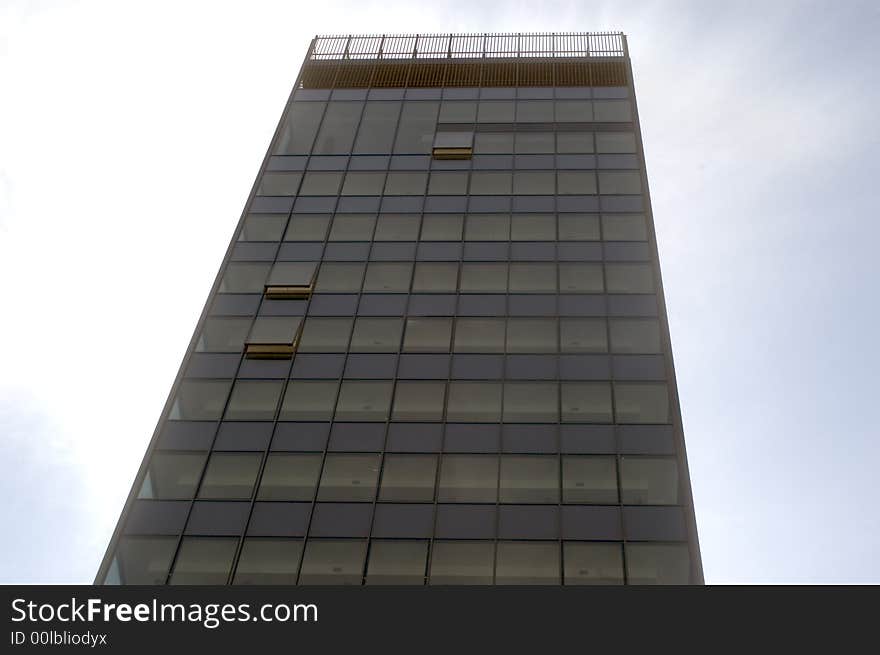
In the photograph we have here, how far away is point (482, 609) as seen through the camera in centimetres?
1725

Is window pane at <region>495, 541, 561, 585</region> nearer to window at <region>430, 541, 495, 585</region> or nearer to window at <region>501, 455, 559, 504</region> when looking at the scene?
window at <region>430, 541, 495, 585</region>

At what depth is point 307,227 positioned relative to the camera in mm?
43719

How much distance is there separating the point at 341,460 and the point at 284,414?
10.7 feet

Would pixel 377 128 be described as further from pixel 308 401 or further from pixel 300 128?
pixel 308 401

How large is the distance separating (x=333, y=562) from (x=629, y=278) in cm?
1779

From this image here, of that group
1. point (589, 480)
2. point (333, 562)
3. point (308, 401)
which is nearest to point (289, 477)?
point (308, 401)

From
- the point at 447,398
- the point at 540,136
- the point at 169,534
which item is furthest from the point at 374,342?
the point at 540,136

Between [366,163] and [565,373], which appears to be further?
[366,163]

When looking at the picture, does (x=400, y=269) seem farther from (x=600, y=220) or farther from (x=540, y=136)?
(x=540, y=136)

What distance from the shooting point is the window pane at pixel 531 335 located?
122ft

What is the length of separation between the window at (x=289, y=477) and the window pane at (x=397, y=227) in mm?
13025

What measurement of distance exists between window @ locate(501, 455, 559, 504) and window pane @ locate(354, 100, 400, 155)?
21195 mm

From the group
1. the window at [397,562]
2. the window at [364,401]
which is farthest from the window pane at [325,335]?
the window at [397,562]

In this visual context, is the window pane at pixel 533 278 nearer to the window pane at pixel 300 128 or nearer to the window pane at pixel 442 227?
the window pane at pixel 442 227
